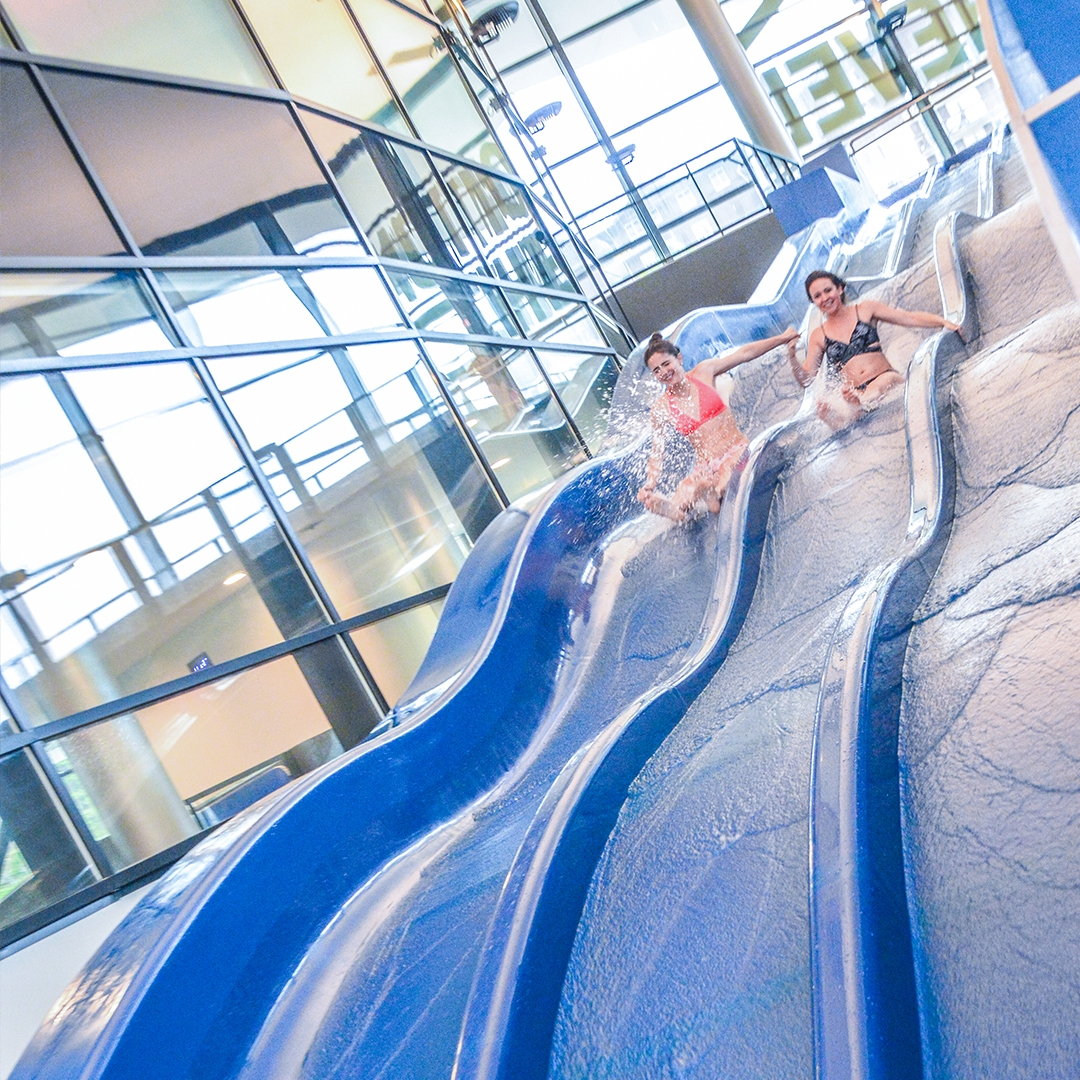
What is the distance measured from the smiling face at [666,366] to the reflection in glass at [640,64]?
54.4 feet

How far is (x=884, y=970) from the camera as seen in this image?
1803 millimetres

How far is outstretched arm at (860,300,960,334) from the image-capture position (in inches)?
192

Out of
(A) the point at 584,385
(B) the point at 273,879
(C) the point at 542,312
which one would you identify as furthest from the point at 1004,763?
(C) the point at 542,312

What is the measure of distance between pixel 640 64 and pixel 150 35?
14.9 meters

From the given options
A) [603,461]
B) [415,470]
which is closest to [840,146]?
[415,470]

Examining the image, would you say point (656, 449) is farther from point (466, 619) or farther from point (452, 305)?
point (452, 305)

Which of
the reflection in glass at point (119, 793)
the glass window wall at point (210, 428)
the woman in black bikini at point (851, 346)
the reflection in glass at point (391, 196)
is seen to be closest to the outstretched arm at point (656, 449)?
the woman in black bikini at point (851, 346)

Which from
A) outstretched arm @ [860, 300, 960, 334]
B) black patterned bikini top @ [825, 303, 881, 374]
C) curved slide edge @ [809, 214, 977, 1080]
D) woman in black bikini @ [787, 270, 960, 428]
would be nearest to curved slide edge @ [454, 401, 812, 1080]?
curved slide edge @ [809, 214, 977, 1080]

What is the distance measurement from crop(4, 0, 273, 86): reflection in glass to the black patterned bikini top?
17.6ft

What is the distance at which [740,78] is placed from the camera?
20047 mm

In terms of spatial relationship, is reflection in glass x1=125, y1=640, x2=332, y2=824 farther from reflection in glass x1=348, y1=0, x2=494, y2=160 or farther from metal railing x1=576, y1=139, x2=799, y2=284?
metal railing x1=576, y1=139, x2=799, y2=284

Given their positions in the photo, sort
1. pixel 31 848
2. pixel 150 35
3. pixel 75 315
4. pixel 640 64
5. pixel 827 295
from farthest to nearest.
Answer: pixel 640 64, pixel 150 35, pixel 75 315, pixel 827 295, pixel 31 848

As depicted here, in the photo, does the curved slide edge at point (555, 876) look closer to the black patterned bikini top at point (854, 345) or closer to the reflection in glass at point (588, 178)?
the black patterned bikini top at point (854, 345)

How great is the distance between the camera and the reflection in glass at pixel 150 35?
6.90 metres
